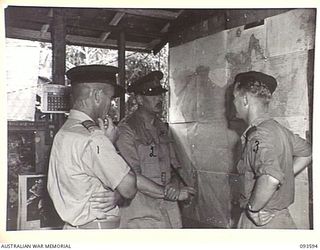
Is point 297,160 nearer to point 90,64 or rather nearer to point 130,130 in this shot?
point 130,130

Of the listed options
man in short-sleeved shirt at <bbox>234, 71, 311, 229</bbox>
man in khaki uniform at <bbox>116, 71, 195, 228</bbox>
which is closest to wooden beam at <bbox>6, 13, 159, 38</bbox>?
man in khaki uniform at <bbox>116, 71, 195, 228</bbox>

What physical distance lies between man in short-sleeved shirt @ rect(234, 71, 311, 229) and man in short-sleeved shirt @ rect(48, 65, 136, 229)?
0.22 metres

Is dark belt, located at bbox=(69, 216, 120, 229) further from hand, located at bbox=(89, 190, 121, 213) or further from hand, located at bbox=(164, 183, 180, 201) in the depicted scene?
hand, located at bbox=(164, 183, 180, 201)


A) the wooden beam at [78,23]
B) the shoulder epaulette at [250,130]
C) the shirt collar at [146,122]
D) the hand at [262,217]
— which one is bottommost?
the hand at [262,217]

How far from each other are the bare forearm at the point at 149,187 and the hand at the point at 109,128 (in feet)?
0.29

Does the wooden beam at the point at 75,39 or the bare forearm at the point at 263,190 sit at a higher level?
the wooden beam at the point at 75,39

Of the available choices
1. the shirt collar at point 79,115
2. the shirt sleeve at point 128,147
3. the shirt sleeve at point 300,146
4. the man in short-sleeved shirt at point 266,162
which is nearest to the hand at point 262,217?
the man in short-sleeved shirt at point 266,162

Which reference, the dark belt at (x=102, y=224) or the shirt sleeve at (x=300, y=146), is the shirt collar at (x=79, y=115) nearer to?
the dark belt at (x=102, y=224)

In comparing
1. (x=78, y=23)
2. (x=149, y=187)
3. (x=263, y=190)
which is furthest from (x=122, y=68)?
(x=263, y=190)

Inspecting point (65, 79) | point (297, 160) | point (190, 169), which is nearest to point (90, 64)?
point (65, 79)

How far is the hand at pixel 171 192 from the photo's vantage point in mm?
769

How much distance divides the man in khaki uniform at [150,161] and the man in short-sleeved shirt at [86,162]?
3 cm

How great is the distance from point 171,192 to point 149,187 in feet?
0.17

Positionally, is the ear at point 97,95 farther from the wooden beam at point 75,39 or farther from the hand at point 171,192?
the hand at point 171,192
